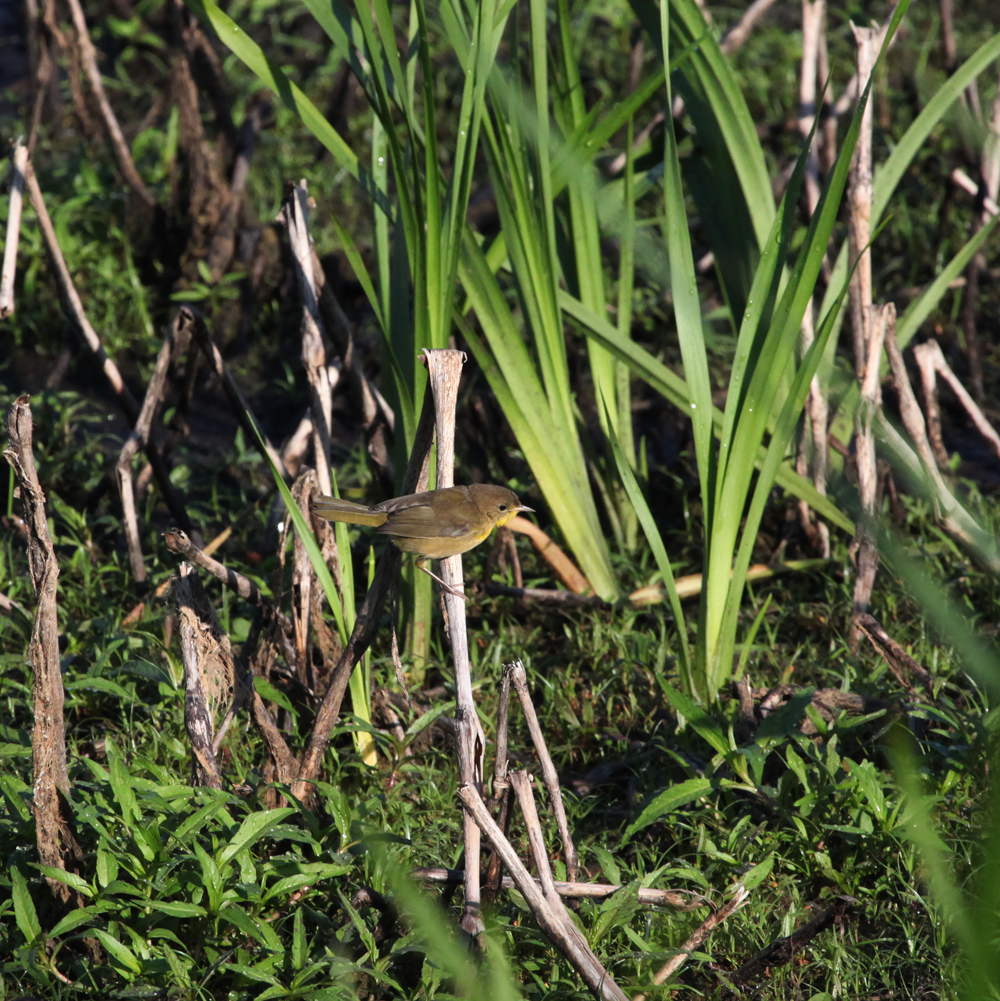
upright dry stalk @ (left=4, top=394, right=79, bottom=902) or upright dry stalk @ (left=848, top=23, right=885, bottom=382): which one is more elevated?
upright dry stalk @ (left=848, top=23, right=885, bottom=382)

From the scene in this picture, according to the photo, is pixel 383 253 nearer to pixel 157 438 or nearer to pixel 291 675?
pixel 291 675

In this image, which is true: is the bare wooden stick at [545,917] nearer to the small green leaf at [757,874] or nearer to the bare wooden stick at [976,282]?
the small green leaf at [757,874]

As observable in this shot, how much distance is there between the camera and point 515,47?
3299mm

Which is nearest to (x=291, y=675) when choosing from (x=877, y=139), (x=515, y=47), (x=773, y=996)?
(x=773, y=996)

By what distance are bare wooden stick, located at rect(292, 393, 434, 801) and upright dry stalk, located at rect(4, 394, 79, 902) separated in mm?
564

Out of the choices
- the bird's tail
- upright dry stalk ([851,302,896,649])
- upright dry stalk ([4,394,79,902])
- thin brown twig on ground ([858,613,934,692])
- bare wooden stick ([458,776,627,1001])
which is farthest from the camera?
upright dry stalk ([851,302,896,649])

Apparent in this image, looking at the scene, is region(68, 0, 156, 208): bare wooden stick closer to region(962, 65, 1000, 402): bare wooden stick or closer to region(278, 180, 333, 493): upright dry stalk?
region(278, 180, 333, 493): upright dry stalk

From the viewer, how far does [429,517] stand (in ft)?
8.37

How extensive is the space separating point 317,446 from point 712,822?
→ 60.1 inches

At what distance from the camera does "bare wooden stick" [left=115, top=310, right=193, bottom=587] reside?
3490 mm

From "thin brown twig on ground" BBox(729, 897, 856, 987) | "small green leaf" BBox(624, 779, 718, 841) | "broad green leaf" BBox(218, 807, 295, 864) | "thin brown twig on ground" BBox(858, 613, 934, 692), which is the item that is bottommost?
"thin brown twig on ground" BBox(729, 897, 856, 987)

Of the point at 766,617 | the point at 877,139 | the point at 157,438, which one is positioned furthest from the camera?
the point at 877,139

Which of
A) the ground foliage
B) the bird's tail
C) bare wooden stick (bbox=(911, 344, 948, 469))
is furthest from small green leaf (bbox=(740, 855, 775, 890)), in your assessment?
bare wooden stick (bbox=(911, 344, 948, 469))

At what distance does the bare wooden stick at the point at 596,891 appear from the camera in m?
2.34
